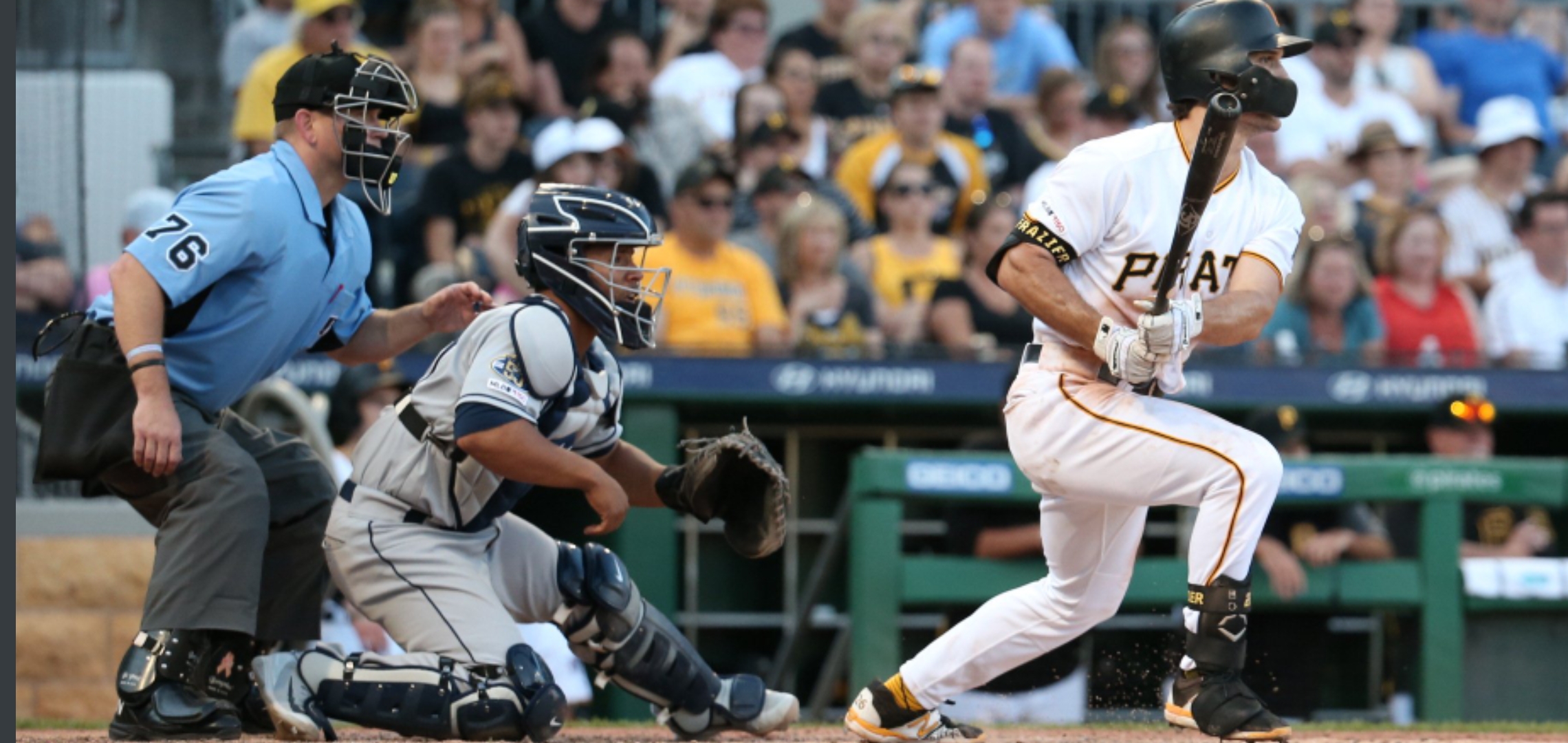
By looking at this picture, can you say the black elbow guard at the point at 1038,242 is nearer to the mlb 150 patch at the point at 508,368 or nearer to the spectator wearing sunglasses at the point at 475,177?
the mlb 150 patch at the point at 508,368

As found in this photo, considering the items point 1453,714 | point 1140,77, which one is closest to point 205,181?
point 1453,714

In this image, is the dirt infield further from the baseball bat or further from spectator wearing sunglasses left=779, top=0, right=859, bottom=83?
spectator wearing sunglasses left=779, top=0, right=859, bottom=83

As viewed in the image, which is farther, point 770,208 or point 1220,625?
point 770,208

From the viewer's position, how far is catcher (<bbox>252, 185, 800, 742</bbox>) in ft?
15.7

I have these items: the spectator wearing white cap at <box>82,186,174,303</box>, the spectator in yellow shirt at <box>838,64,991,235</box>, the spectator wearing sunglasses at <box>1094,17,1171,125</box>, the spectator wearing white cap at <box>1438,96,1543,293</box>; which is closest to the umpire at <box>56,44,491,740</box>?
the spectator wearing white cap at <box>82,186,174,303</box>

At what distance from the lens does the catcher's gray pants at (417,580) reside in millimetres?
4965

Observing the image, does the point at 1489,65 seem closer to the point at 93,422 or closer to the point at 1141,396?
the point at 1141,396

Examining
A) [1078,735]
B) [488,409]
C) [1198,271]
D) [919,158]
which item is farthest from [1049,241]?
[919,158]

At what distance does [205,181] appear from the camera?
16.3 feet

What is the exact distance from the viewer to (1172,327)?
4.38 metres

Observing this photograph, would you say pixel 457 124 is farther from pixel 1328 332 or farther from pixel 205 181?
pixel 205 181

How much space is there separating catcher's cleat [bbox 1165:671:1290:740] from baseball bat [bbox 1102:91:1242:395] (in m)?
0.80

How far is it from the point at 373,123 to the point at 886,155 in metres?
5.38

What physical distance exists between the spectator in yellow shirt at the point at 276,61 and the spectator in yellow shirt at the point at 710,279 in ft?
5.80
